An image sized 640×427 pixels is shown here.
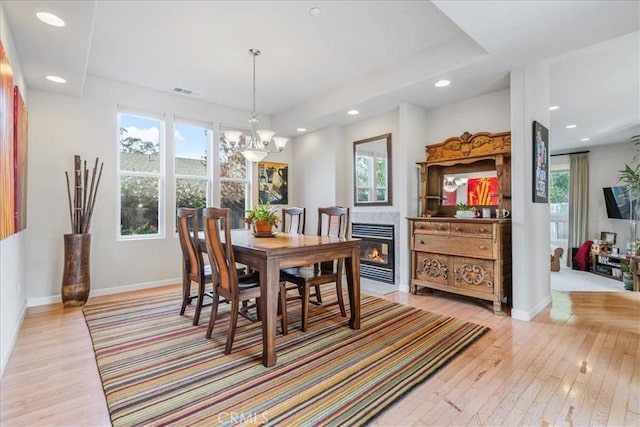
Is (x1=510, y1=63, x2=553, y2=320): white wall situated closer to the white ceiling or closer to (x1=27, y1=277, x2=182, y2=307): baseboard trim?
the white ceiling

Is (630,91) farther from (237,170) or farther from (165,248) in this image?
(165,248)

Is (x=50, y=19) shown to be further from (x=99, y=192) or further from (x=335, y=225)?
(x=335, y=225)

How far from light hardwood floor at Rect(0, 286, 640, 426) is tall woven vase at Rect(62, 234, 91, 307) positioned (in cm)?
43

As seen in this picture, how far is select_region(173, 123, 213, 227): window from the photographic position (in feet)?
15.6

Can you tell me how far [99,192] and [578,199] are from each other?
9.73m

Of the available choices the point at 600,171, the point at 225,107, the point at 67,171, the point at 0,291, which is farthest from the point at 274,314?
the point at 600,171

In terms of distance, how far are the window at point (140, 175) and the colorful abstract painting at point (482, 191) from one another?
425 centimetres

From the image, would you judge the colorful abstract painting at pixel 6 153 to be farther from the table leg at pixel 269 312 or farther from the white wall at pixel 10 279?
the table leg at pixel 269 312

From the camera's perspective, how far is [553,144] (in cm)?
734

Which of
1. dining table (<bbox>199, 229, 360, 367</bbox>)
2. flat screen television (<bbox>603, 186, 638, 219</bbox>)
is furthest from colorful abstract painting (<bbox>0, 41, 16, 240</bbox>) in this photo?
flat screen television (<bbox>603, 186, 638, 219</bbox>)

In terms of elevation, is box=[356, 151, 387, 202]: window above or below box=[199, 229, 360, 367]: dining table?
above

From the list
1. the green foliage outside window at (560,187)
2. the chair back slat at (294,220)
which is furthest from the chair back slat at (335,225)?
the green foliage outside window at (560,187)

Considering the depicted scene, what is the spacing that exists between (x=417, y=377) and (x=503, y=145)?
9.37 ft

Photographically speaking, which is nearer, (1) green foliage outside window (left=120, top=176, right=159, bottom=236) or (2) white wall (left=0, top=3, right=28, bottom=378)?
(2) white wall (left=0, top=3, right=28, bottom=378)
